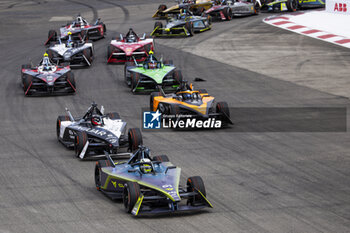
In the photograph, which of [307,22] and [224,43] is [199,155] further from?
[307,22]

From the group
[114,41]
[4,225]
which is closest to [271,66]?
[114,41]

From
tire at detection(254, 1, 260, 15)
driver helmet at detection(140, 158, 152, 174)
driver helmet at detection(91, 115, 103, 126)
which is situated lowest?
tire at detection(254, 1, 260, 15)

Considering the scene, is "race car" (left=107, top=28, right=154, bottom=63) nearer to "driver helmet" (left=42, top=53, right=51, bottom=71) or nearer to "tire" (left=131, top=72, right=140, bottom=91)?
"tire" (left=131, top=72, right=140, bottom=91)

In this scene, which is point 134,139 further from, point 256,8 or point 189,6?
point 256,8

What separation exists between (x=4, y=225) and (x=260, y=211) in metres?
5.17

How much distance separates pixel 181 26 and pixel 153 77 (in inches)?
584

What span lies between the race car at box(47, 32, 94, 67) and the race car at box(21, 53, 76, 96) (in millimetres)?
4638

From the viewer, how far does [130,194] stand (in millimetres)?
14055

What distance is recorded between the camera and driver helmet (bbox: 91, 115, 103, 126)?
766 inches

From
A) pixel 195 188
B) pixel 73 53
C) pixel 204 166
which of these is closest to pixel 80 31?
pixel 73 53

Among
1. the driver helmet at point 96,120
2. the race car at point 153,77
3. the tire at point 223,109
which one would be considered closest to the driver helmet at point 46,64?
the race car at point 153,77

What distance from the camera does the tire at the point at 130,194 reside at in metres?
14.0

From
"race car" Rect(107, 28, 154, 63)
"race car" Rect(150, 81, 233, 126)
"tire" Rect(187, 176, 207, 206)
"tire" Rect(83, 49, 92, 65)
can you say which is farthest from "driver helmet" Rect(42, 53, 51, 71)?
"tire" Rect(187, 176, 207, 206)

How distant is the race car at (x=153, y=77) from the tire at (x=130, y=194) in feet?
43.8
